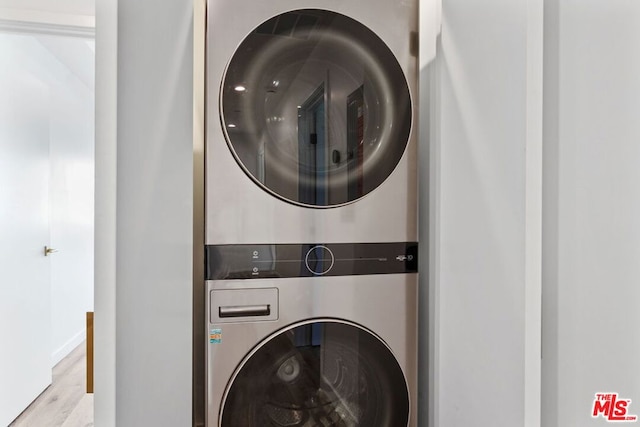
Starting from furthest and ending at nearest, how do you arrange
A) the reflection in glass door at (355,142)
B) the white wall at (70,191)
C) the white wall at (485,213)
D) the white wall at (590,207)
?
the white wall at (70,191) < the reflection in glass door at (355,142) < the white wall at (485,213) < the white wall at (590,207)

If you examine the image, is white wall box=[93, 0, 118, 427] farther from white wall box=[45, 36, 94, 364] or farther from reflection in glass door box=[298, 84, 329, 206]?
white wall box=[45, 36, 94, 364]

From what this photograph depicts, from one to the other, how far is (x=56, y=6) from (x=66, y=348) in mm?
3238

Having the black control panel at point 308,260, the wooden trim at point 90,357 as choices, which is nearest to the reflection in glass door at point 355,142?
the black control panel at point 308,260

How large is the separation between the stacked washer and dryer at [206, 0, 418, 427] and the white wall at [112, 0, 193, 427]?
7cm

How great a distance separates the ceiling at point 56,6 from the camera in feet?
4.56

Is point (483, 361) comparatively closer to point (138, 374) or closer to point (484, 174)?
point (484, 174)

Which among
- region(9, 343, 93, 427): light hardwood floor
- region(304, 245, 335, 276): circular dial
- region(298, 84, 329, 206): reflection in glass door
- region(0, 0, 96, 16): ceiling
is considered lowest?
region(9, 343, 93, 427): light hardwood floor

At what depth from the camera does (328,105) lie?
1068 mm

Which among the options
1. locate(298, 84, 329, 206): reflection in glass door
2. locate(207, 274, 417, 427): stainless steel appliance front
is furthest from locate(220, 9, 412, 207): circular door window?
locate(207, 274, 417, 427): stainless steel appliance front

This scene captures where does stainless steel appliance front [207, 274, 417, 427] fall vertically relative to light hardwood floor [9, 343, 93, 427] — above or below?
above

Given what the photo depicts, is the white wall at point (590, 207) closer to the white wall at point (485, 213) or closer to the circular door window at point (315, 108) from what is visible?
the white wall at point (485, 213)

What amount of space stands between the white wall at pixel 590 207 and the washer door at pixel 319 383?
0.40 metres

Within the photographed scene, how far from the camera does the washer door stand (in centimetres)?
103

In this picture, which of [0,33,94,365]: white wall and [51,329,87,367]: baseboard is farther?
[51,329,87,367]: baseboard
